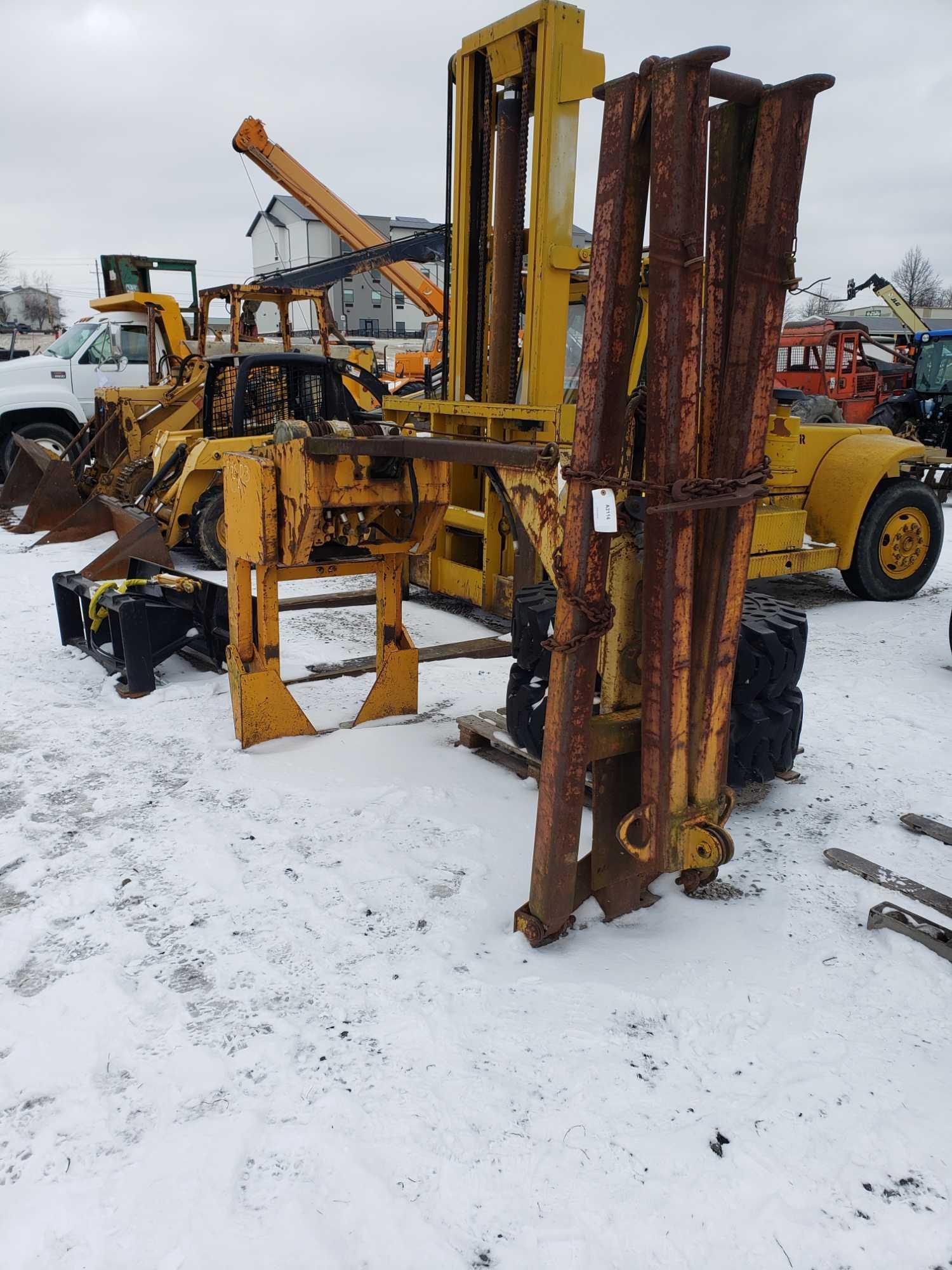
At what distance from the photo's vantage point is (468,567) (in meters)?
6.75

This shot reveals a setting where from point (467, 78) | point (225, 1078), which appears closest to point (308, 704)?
point (225, 1078)

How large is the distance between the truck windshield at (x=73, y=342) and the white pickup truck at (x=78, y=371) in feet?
0.04

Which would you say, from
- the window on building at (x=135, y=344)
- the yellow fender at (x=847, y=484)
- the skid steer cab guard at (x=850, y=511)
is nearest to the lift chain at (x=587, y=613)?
the skid steer cab guard at (x=850, y=511)

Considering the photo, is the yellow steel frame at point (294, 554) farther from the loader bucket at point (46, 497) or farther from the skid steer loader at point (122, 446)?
the loader bucket at point (46, 497)

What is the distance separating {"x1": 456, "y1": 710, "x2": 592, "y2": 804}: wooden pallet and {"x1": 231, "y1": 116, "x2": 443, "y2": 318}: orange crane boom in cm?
1030

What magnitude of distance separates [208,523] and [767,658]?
19.6 ft

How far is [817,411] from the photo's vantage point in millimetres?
9555

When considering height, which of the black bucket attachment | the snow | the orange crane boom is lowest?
the snow

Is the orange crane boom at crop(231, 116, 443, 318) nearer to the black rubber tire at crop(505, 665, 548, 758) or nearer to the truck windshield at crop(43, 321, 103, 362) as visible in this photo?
the truck windshield at crop(43, 321, 103, 362)

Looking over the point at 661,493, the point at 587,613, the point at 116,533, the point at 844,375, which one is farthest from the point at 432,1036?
the point at 844,375

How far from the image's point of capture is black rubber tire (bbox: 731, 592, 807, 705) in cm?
340

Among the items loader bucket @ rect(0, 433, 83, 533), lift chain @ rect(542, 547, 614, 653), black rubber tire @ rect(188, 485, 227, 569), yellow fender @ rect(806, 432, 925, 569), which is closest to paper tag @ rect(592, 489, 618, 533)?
lift chain @ rect(542, 547, 614, 653)

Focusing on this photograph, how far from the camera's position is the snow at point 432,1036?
1805 millimetres

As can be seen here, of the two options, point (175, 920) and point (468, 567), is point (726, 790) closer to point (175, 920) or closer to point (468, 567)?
point (175, 920)
